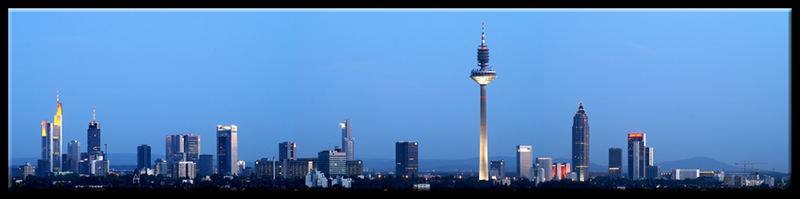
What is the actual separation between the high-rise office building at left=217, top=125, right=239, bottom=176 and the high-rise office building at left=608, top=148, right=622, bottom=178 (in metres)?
27.5

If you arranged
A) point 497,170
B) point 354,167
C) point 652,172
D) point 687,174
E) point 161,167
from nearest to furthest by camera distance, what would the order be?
1. point 687,174
2. point 161,167
3. point 652,172
4. point 354,167
5. point 497,170

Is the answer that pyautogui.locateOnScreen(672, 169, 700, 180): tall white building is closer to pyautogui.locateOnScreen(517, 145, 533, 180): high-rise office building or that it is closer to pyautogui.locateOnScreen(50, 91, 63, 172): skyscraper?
pyautogui.locateOnScreen(517, 145, 533, 180): high-rise office building

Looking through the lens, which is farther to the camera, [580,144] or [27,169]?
[580,144]

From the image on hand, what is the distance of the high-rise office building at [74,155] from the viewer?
238ft

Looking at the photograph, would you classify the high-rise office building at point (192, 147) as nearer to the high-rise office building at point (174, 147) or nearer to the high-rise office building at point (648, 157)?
the high-rise office building at point (174, 147)

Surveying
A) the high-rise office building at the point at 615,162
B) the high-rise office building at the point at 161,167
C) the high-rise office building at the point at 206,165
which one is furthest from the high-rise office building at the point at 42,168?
the high-rise office building at the point at 615,162

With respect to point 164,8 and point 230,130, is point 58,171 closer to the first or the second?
point 230,130

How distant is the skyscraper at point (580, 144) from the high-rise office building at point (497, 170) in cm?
553

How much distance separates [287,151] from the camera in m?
78.9

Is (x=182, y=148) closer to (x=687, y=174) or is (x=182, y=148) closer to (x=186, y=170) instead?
(x=186, y=170)

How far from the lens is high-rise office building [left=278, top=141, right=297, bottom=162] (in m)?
77.6

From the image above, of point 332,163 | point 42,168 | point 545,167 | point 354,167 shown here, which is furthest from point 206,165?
point 545,167

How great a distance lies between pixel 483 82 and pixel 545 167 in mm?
7947
